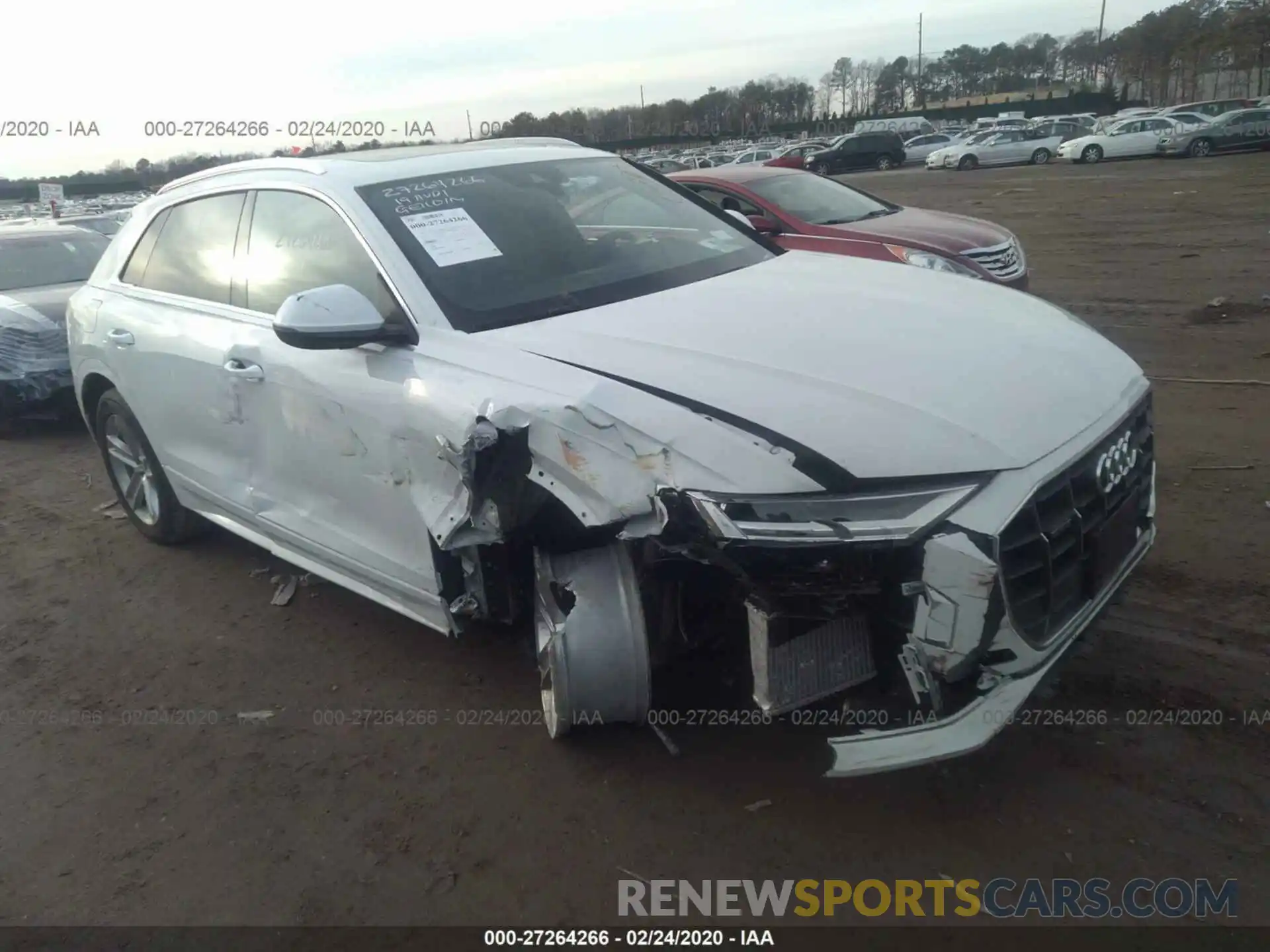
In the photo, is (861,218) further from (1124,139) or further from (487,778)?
(1124,139)

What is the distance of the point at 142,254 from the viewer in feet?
15.2

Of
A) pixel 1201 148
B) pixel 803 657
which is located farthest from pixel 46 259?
pixel 1201 148

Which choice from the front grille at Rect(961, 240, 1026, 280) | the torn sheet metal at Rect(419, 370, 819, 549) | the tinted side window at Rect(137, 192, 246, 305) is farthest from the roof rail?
the front grille at Rect(961, 240, 1026, 280)

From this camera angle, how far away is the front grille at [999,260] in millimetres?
7344

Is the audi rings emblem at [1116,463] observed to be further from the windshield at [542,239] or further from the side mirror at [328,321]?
the side mirror at [328,321]

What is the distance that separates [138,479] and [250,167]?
5.96 ft

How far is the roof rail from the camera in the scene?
3725 mm

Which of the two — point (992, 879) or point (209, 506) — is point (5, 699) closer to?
point (209, 506)

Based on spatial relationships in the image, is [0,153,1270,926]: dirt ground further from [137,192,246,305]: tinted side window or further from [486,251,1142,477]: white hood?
[137,192,246,305]: tinted side window

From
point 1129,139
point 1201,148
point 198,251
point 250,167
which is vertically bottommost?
point 1201,148

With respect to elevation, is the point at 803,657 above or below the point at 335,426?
below

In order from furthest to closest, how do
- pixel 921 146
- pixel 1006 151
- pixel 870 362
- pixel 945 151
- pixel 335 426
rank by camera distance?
pixel 921 146 → pixel 945 151 → pixel 1006 151 → pixel 335 426 → pixel 870 362

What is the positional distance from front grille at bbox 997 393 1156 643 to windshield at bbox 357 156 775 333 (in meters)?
1.47

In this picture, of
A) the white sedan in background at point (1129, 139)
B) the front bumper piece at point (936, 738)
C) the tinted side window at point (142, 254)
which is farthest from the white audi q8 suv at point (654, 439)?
the white sedan in background at point (1129, 139)
